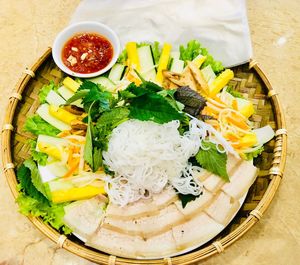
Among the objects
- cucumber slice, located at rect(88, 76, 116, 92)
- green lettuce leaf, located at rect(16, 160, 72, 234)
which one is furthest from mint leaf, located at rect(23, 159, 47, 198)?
cucumber slice, located at rect(88, 76, 116, 92)

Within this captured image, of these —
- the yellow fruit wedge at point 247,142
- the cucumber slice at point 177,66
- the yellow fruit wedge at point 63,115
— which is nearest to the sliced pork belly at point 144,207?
the yellow fruit wedge at point 247,142

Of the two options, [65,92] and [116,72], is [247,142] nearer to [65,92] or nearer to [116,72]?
[116,72]

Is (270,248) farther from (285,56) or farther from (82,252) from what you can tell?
(285,56)

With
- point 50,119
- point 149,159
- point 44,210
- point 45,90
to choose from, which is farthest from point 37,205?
point 45,90

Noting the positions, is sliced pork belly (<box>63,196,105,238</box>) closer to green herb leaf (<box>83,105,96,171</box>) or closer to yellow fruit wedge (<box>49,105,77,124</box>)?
green herb leaf (<box>83,105,96,171</box>)

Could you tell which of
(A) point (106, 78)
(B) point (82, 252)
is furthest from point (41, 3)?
(B) point (82, 252)

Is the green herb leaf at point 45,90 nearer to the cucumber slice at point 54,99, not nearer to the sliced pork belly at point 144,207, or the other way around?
the cucumber slice at point 54,99
